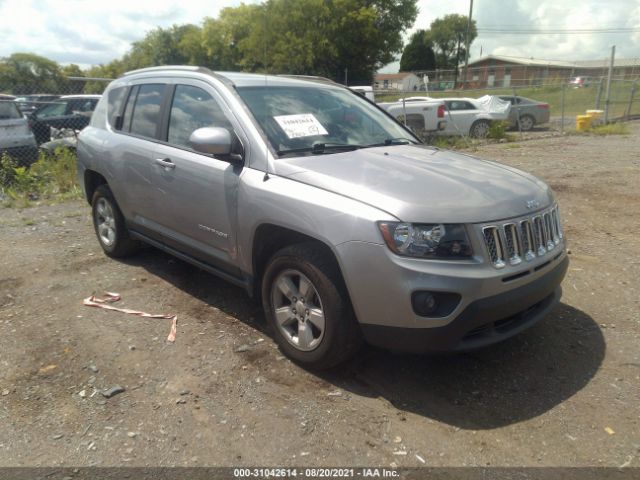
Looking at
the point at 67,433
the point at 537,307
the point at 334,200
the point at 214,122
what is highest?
the point at 214,122

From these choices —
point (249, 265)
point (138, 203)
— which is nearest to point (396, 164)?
point (249, 265)

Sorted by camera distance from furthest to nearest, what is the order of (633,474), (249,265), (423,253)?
(249,265) < (423,253) < (633,474)

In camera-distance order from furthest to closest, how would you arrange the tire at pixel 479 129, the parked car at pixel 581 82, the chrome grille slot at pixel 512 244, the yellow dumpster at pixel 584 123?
1. the parked car at pixel 581 82
2. the yellow dumpster at pixel 584 123
3. the tire at pixel 479 129
4. the chrome grille slot at pixel 512 244

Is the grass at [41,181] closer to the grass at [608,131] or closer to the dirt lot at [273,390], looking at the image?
the dirt lot at [273,390]

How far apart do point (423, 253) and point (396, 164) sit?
0.84 meters

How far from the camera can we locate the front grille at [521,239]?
8.87 feet

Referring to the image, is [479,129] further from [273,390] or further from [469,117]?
[273,390]

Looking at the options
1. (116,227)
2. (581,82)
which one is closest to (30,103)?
(116,227)

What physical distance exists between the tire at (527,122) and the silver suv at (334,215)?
17051 millimetres

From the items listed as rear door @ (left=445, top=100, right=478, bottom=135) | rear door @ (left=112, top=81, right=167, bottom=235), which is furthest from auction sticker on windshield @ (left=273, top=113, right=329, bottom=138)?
rear door @ (left=445, top=100, right=478, bottom=135)

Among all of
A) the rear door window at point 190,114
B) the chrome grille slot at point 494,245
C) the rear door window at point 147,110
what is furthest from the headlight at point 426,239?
the rear door window at point 147,110

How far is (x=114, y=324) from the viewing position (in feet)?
12.7

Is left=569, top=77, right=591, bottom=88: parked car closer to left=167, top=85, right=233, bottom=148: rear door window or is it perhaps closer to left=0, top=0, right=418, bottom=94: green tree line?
left=0, top=0, right=418, bottom=94: green tree line

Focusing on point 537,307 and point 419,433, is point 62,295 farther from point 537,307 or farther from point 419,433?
point 537,307
